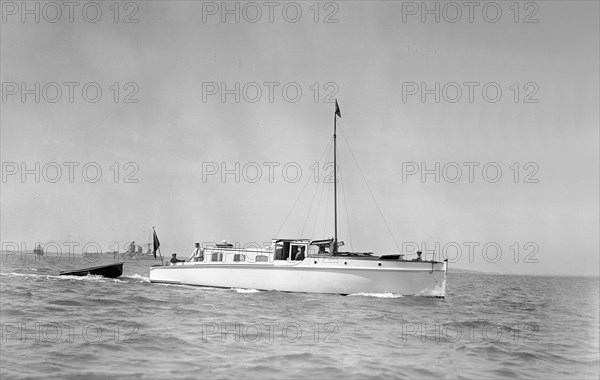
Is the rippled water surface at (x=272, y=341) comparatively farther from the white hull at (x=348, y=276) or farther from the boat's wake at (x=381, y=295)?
the white hull at (x=348, y=276)

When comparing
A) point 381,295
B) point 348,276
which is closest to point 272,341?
point 348,276

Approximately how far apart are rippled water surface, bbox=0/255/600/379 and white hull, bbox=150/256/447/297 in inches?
257

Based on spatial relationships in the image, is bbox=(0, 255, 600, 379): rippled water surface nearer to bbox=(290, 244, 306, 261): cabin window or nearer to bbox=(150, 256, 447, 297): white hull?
bbox=(150, 256, 447, 297): white hull

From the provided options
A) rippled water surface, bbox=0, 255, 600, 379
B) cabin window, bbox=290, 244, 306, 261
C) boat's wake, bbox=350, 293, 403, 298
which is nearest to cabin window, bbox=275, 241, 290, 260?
cabin window, bbox=290, 244, 306, 261

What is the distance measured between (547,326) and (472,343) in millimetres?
9009

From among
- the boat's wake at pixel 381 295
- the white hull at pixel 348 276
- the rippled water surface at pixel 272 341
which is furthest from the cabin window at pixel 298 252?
the rippled water surface at pixel 272 341

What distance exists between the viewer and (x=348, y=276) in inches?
1345

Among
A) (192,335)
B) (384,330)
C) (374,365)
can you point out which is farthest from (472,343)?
(192,335)

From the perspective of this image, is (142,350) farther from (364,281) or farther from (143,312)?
(364,281)

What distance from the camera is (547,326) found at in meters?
24.2

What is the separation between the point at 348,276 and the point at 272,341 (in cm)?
1879

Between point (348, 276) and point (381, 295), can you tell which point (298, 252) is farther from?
point (381, 295)

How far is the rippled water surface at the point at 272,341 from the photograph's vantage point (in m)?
12.6

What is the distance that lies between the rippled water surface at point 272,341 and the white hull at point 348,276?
6.54m
